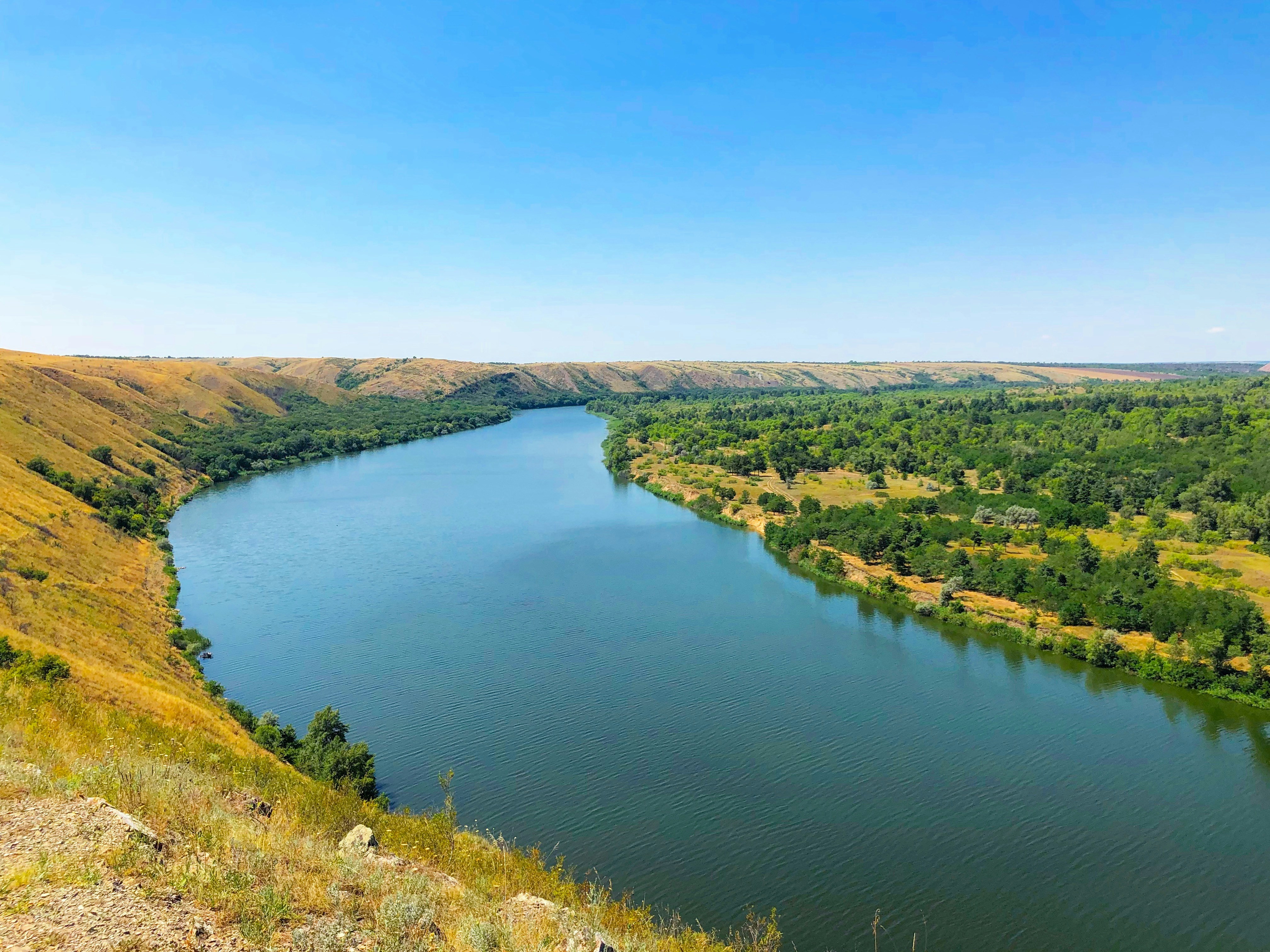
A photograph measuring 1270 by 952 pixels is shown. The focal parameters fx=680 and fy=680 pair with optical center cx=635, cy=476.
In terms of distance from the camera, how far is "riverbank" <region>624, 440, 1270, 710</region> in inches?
1149

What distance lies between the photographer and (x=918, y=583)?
1607 inches

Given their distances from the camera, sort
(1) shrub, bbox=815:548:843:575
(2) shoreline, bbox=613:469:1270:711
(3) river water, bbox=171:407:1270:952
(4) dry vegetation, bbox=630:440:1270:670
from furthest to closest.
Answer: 1. (1) shrub, bbox=815:548:843:575
2. (4) dry vegetation, bbox=630:440:1270:670
3. (2) shoreline, bbox=613:469:1270:711
4. (3) river water, bbox=171:407:1270:952

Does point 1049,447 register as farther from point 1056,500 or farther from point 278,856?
point 278,856

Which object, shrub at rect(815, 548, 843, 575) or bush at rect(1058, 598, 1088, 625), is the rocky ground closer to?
bush at rect(1058, 598, 1088, 625)

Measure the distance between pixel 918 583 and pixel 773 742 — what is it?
841 inches

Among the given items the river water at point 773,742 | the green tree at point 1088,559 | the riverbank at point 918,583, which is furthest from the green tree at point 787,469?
the green tree at point 1088,559

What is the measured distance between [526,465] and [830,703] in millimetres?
62208

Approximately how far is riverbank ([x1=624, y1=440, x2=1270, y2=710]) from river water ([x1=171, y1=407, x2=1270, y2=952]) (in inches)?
38.6

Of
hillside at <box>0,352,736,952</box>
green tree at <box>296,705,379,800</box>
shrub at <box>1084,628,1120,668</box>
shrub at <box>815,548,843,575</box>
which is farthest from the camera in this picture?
shrub at <box>815,548,843,575</box>

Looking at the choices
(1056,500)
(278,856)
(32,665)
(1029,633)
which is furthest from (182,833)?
(1056,500)

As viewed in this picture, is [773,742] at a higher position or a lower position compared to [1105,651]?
lower

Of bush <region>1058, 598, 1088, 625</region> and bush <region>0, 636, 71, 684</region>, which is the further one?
bush <region>1058, 598, 1088, 625</region>

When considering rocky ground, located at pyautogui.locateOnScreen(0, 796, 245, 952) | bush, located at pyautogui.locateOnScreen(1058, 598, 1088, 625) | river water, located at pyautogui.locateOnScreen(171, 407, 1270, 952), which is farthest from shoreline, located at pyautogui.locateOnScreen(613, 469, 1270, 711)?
rocky ground, located at pyautogui.locateOnScreen(0, 796, 245, 952)

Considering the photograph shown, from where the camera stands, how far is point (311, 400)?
131 m
